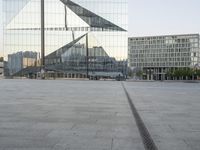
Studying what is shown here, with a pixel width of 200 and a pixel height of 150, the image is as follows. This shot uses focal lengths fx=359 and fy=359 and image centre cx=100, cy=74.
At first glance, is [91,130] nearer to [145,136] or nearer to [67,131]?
[67,131]

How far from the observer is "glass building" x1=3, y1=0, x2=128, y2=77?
83625 mm

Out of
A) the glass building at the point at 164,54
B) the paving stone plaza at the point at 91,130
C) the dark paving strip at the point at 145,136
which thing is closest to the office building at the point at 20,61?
the paving stone plaza at the point at 91,130

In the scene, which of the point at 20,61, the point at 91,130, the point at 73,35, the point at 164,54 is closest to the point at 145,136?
the point at 91,130

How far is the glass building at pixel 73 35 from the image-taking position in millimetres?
83625

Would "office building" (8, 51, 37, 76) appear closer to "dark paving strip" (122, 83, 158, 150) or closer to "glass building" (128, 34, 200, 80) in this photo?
"dark paving strip" (122, 83, 158, 150)

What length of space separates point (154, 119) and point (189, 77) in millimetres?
131399

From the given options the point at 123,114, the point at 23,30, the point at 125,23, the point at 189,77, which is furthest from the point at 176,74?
the point at 123,114

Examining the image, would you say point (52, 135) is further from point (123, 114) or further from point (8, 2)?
point (8, 2)

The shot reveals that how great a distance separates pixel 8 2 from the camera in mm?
84312

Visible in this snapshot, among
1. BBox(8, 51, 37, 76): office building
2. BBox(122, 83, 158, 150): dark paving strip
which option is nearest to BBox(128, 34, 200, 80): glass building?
BBox(8, 51, 37, 76): office building

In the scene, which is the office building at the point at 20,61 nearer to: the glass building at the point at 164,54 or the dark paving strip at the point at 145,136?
the dark paving strip at the point at 145,136

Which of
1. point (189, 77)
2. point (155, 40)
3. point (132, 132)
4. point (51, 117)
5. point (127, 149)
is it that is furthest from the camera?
point (155, 40)

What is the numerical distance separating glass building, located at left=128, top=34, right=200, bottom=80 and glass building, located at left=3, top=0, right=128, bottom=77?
73463mm

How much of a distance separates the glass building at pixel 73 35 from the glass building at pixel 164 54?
2892 inches
